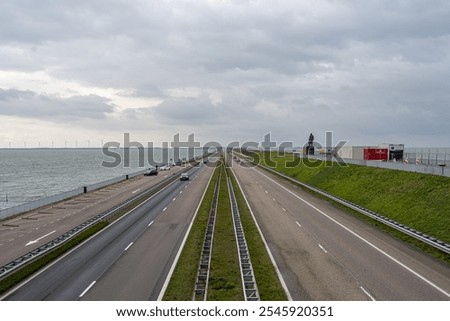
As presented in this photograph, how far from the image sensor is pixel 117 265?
24.9m

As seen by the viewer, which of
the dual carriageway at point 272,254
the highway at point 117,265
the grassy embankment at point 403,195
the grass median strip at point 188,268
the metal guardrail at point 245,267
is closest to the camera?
the metal guardrail at point 245,267

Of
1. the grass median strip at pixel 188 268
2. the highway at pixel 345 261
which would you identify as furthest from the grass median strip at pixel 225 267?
the highway at pixel 345 261

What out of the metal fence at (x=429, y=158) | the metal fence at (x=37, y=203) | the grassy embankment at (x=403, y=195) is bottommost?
the metal fence at (x=37, y=203)

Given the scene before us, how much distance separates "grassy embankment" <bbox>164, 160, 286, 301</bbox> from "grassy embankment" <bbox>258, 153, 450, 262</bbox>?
1138 centimetres

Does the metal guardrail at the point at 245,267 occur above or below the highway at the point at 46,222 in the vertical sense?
above

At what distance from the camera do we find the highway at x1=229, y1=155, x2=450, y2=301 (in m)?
20.3

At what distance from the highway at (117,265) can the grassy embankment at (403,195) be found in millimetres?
17597

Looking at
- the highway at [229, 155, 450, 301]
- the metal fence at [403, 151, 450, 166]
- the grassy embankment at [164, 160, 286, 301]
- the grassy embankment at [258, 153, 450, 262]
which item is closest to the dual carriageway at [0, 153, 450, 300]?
the highway at [229, 155, 450, 301]

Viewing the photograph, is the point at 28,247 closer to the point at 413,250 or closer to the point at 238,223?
the point at 238,223

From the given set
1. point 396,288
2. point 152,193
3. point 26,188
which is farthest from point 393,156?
point 26,188

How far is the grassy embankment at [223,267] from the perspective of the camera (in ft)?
65.5

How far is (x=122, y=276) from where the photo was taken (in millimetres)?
22750

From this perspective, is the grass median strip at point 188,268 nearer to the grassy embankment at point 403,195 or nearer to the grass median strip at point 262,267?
the grass median strip at point 262,267

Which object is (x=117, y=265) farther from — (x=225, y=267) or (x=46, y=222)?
(x=46, y=222)
